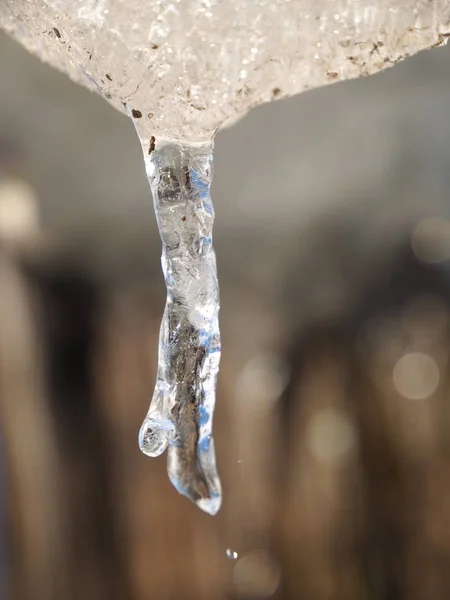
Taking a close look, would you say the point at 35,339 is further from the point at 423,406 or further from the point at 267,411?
the point at 423,406

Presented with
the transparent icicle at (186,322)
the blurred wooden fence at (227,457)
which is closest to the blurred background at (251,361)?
the blurred wooden fence at (227,457)

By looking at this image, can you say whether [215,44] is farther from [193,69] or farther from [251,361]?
[251,361]

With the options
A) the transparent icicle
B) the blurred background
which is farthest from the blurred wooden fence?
the transparent icicle

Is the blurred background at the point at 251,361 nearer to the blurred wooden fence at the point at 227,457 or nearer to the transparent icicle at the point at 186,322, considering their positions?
the blurred wooden fence at the point at 227,457

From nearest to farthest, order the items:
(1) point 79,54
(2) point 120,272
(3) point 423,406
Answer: (1) point 79,54 → (3) point 423,406 → (2) point 120,272

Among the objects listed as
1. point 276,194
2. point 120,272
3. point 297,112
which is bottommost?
point 120,272

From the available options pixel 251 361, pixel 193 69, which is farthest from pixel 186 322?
pixel 251 361

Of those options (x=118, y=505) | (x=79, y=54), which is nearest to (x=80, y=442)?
(x=118, y=505)
